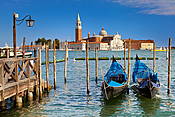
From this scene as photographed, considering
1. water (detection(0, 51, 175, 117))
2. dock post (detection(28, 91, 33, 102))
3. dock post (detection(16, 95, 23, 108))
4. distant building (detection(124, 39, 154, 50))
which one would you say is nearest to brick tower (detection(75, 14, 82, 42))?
distant building (detection(124, 39, 154, 50))

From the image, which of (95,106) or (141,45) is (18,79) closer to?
(95,106)

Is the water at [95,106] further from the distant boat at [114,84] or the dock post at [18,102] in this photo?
the distant boat at [114,84]

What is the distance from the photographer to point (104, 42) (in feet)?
446

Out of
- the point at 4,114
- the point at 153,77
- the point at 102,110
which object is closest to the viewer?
the point at 4,114

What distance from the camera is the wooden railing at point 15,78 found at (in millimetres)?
7645

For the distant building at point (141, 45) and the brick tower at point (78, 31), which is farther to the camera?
the distant building at point (141, 45)

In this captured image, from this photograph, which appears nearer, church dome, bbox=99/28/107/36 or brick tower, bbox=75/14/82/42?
brick tower, bbox=75/14/82/42

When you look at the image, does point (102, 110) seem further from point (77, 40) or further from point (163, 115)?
point (77, 40)

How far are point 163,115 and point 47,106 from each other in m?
4.13

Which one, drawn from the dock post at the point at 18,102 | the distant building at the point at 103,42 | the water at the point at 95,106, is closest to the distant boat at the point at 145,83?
the water at the point at 95,106

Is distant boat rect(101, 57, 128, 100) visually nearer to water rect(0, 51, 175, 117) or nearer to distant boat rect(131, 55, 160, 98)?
water rect(0, 51, 175, 117)

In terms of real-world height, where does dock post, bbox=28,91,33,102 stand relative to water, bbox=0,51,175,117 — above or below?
above

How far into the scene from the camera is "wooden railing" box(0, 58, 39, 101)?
25.1 ft

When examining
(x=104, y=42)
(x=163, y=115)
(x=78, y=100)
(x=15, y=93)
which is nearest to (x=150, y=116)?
(x=163, y=115)
